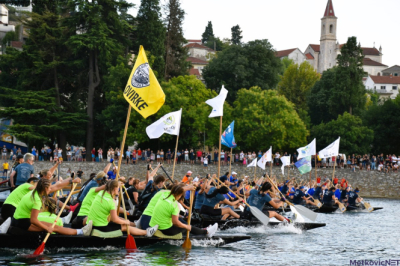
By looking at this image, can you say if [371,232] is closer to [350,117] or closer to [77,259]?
[77,259]

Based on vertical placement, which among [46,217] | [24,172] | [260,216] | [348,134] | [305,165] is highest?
[348,134]

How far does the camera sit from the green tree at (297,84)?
89438 mm

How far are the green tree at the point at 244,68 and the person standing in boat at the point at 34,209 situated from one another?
5792 cm

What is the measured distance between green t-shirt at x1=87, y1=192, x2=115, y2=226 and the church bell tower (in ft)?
417

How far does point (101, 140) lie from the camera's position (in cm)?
5947

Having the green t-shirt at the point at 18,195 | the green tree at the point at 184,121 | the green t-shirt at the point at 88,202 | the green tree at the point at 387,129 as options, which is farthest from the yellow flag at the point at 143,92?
the green tree at the point at 387,129

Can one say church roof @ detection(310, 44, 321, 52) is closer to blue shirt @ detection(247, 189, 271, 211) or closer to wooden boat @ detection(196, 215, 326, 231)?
wooden boat @ detection(196, 215, 326, 231)

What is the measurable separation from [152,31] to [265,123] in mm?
14343

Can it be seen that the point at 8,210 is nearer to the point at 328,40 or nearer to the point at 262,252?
the point at 262,252

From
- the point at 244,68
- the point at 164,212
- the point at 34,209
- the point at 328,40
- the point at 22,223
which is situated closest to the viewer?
the point at 34,209

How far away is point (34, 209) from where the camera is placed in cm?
1270

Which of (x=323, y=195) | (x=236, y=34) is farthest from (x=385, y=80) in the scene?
(x=323, y=195)

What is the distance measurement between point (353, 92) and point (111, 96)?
2968 centimetres

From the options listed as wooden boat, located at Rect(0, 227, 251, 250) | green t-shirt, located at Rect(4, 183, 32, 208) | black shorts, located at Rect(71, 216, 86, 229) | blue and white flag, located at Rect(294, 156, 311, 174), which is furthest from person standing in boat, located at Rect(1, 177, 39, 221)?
blue and white flag, located at Rect(294, 156, 311, 174)
